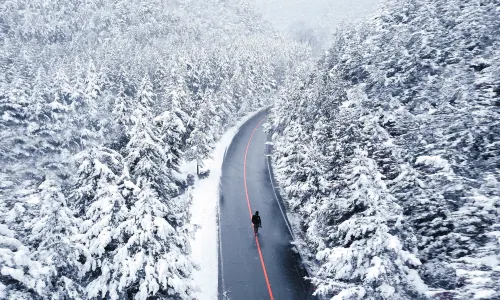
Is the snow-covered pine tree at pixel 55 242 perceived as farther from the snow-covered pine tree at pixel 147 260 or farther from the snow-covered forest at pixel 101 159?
the snow-covered pine tree at pixel 147 260

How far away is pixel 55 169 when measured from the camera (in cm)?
1728

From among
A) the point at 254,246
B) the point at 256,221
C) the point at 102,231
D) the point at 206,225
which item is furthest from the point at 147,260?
the point at 206,225

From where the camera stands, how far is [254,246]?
20.4m

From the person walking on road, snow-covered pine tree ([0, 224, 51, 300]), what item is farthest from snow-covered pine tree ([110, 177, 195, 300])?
the person walking on road

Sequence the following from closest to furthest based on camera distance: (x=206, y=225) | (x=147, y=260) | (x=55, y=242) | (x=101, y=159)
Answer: (x=55, y=242) → (x=147, y=260) → (x=101, y=159) → (x=206, y=225)

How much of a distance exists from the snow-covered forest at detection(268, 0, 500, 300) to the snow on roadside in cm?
629

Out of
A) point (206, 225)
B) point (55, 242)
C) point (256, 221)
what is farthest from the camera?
point (206, 225)

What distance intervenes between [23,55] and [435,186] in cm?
4898

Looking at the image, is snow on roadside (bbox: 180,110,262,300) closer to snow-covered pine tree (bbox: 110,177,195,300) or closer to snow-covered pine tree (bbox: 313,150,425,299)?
snow-covered pine tree (bbox: 110,177,195,300)

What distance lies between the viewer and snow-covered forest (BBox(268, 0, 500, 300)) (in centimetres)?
870

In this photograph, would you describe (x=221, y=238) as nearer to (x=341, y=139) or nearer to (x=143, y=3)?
(x=341, y=139)

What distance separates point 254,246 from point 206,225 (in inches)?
175

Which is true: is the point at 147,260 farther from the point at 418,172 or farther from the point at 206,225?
the point at 206,225

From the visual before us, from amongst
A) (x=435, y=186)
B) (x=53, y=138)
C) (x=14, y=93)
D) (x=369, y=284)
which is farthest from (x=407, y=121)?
(x=14, y=93)
